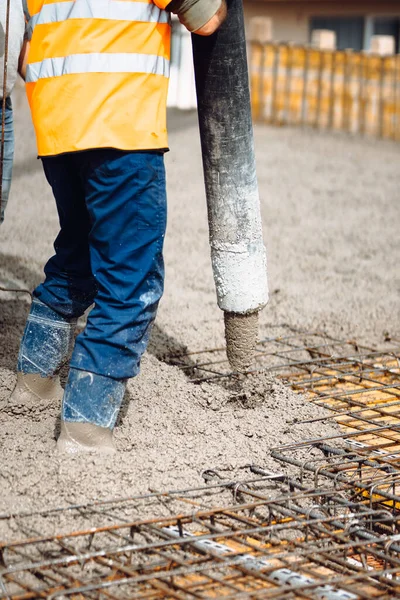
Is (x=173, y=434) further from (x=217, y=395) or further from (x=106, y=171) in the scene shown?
(x=106, y=171)

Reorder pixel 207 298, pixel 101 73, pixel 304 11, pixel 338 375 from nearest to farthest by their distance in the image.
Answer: pixel 101 73
pixel 338 375
pixel 207 298
pixel 304 11

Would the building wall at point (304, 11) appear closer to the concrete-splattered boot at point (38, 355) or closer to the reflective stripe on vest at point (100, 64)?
the concrete-splattered boot at point (38, 355)

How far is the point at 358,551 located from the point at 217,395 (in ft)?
3.76

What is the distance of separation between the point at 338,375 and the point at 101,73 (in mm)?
1962

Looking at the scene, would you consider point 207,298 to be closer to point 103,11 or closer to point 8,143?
point 8,143

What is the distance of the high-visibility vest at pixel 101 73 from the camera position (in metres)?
2.93

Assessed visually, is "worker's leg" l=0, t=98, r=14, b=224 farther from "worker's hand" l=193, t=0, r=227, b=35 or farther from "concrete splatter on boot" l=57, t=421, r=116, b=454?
"concrete splatter on boot" l=57, t=421, r=116, b=454

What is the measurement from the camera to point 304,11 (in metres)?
14.8

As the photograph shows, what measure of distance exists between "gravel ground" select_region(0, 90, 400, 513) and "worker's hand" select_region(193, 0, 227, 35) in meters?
1.43

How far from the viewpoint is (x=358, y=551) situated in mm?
2752

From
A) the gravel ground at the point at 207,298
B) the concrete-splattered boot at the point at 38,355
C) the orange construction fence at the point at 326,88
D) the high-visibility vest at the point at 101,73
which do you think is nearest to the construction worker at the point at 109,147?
the high-visibility vest at the point at 101,73

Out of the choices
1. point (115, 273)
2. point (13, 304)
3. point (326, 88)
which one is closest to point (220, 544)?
point (115, 273)

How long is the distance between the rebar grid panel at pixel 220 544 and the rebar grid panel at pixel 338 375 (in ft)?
1.58

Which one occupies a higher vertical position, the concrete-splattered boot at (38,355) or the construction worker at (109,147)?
the construction worker at (109,147)
